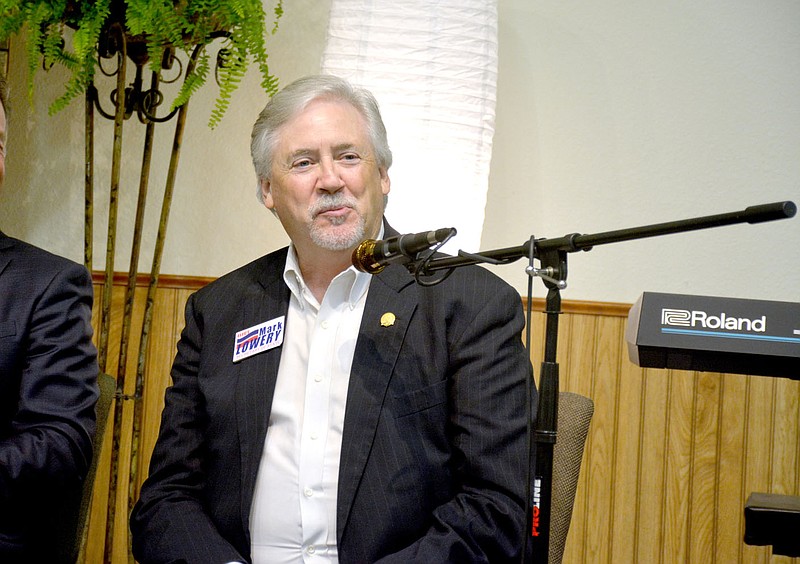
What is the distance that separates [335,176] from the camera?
6.72 feet

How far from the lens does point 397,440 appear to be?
187 cm

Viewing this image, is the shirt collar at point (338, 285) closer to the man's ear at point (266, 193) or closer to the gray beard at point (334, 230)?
the gray beard at point (334, 230)

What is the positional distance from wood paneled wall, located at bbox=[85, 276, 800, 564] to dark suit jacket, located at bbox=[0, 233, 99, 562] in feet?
3.69

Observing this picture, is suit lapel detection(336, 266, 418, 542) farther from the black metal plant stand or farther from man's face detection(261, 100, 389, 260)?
the black metal plant stand

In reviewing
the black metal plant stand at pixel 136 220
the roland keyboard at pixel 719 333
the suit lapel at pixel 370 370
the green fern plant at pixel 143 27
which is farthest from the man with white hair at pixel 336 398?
the black metal plant stand at pixel 136 220

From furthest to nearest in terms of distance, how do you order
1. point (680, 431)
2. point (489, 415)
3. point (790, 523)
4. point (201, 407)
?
point (680, 431)
point (201, 407)
point (489, 415)
point (790, 523)

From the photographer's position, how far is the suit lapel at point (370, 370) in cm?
184

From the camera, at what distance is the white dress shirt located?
189cm

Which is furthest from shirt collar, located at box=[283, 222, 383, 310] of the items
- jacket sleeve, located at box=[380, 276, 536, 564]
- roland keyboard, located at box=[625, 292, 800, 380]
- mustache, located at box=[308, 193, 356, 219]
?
roland keyboard, located at box=[625, 292, 800, 380]

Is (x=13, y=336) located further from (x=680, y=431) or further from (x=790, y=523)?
(x=680, y=431)

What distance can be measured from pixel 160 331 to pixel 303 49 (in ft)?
3.77

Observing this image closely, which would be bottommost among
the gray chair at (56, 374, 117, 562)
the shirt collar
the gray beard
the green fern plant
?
the gray chair at (56, 374, 117, 562)

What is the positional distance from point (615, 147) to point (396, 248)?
6.30ft

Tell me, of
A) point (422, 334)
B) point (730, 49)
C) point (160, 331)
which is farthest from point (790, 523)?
point (160, 331)
